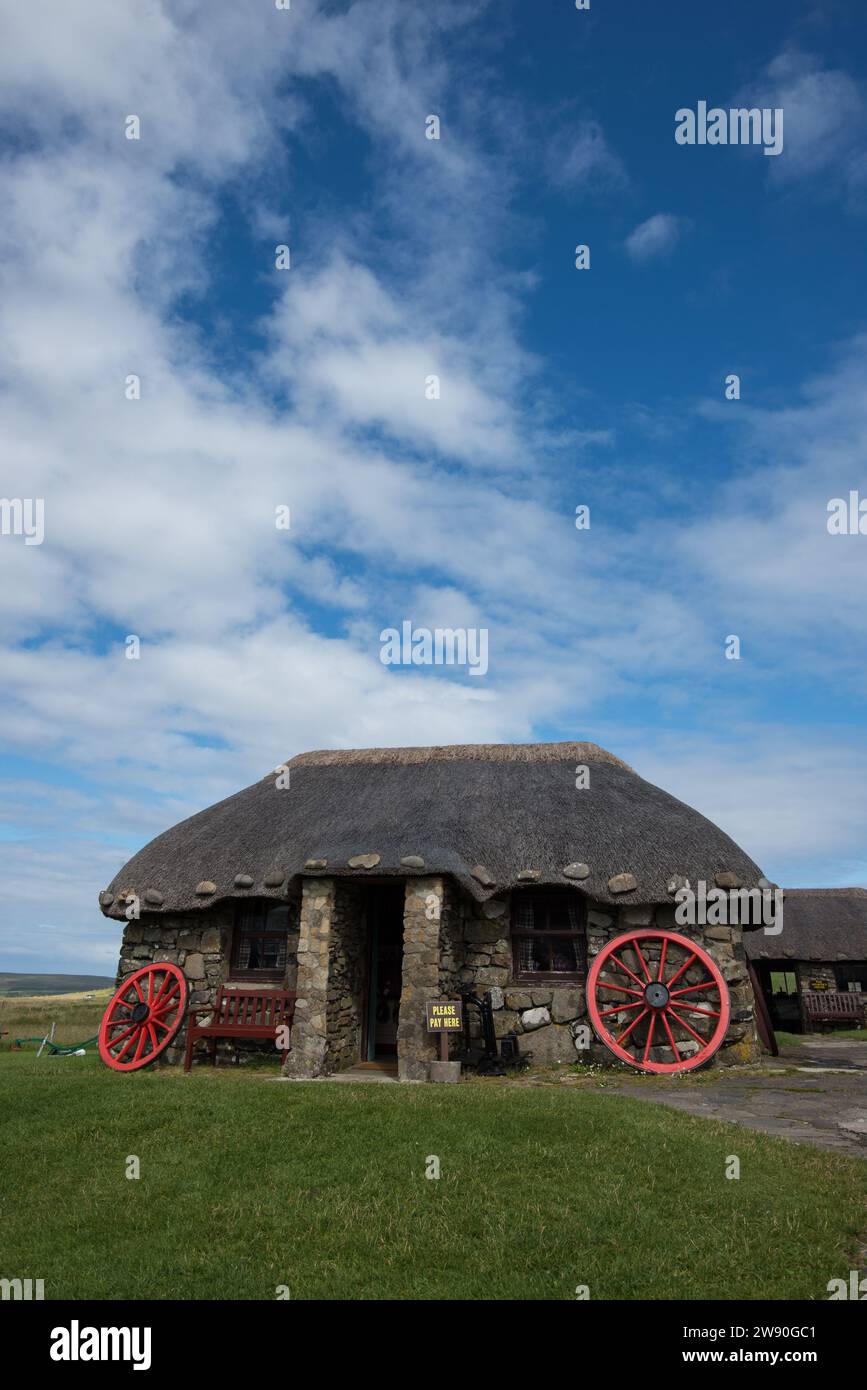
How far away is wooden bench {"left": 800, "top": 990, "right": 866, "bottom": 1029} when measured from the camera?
967 inches

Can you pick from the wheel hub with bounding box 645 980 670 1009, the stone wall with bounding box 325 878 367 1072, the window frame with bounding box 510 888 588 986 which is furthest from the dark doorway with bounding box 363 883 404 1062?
the wheel hub with bounding box 645 980 670 1009

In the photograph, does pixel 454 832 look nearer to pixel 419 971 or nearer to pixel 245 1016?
pixel 419 971

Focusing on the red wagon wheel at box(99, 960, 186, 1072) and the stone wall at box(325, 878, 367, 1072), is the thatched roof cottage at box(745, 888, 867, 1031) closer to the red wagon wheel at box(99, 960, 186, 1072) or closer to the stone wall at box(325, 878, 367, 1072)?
the stone wall at box(325, 878, 367, 1072)

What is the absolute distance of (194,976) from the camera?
1443 centimetres

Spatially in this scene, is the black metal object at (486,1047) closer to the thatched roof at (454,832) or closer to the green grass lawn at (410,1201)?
the thatched roof at (454,832)

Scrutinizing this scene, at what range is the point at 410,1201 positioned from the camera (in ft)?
20.2

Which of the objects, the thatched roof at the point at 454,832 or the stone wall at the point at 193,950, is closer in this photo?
the thatched roof at the point at 454,832

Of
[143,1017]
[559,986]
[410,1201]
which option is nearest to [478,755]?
[559,986]

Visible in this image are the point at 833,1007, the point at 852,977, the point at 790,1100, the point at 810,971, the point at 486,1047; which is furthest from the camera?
the point at 852,977

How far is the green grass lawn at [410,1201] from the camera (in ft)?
16.7

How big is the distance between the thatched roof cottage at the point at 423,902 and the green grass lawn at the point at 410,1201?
3.49 m

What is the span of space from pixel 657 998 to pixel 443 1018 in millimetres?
3495

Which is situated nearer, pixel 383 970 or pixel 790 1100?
pixel 790 1100

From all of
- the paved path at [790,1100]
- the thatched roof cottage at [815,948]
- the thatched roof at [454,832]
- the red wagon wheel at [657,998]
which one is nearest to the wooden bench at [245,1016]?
the thatched roof at [454,832]
